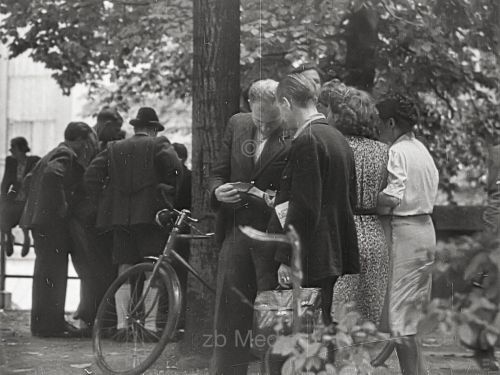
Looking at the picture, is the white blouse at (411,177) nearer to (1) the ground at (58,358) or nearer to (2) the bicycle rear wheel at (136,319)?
(1) the ground at (58,358)

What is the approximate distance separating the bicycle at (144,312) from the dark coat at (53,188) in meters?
0.55

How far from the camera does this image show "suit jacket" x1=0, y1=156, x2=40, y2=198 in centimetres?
618

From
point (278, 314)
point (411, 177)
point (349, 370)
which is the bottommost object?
point (349, 370)

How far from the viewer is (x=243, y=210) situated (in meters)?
5.70

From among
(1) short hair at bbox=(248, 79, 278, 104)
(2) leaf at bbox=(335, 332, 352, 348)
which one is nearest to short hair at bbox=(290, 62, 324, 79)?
(1) short hair at bbox=(248, 79, 278, 104)

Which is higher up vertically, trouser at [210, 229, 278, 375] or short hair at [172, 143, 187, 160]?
short hair at [172, 143, 187, 160]

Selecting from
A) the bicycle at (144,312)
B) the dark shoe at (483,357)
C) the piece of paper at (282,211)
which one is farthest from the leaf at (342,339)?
the dark shoe at (483,357)

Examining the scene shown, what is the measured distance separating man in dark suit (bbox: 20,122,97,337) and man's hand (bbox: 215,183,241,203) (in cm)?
86

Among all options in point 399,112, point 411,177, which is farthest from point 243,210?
point 399,112

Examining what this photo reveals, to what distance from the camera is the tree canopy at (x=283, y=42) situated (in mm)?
6137

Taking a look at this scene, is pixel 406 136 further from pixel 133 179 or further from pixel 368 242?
pixel 133 179

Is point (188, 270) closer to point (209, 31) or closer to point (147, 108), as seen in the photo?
point (147, 108)

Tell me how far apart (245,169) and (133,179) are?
769mm

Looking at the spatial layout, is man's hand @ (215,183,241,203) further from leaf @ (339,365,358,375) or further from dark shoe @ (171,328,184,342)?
leaf @ (339,365,358,375)
